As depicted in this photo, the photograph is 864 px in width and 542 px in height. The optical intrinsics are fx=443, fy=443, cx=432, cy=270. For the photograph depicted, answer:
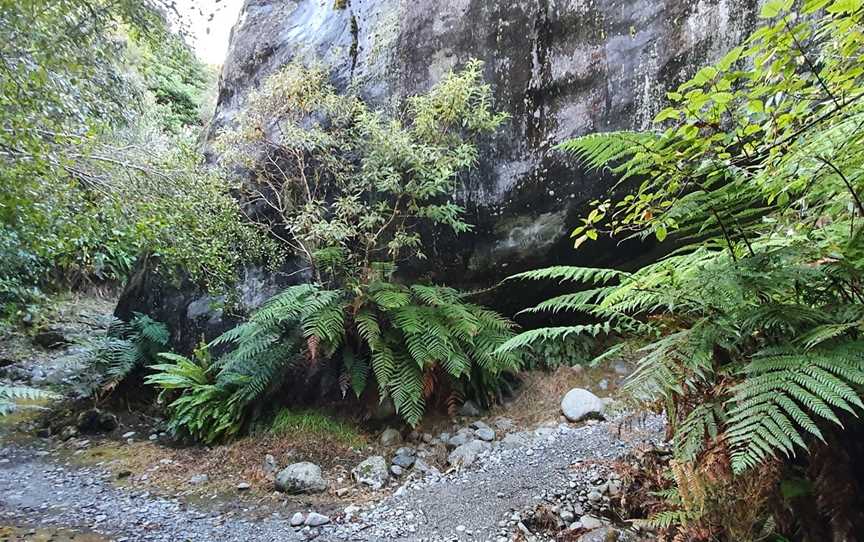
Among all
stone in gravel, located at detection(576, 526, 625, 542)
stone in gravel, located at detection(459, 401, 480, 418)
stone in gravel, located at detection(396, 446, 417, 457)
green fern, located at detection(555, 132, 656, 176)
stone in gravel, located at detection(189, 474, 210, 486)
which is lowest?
stone in gravel, located at detection(189, 474, 210, 486)

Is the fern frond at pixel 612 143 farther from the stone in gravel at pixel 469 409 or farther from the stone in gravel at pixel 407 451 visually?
the stone in gravel at pixel 469 409

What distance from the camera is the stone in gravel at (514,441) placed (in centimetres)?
354

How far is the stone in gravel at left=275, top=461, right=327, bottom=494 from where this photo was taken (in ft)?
11.1

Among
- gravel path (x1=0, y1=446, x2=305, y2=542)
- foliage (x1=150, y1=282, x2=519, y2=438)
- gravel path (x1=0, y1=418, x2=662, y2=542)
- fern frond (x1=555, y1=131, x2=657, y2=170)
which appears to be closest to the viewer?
fern frond (x1=555, y1=131, x2=657, y2=170)

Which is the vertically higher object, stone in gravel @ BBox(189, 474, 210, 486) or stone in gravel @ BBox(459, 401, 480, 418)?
stone in gravel @ BBox(459, 401, 480, 418)

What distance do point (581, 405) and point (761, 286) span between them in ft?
9.22

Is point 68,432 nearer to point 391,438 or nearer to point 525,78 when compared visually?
point 391,438

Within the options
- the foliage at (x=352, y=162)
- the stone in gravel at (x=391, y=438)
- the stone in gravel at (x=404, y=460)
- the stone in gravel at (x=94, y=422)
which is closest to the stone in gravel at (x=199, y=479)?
the stone in gravel at (x=391, y=438)

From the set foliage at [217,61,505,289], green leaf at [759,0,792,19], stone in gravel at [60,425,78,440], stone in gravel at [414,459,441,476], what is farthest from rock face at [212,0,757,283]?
stone in gravel at [60,425,78,440]

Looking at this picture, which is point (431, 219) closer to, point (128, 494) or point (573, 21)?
point (573, 21)

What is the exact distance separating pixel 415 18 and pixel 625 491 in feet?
16.8

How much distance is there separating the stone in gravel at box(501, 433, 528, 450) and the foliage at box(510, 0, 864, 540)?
1.88 m

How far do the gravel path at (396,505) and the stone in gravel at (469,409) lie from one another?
0.66 m

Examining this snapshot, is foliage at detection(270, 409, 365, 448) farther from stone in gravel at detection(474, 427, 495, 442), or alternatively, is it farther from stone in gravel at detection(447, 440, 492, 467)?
stone in gravel at detection(474, 427, 495, 442)
